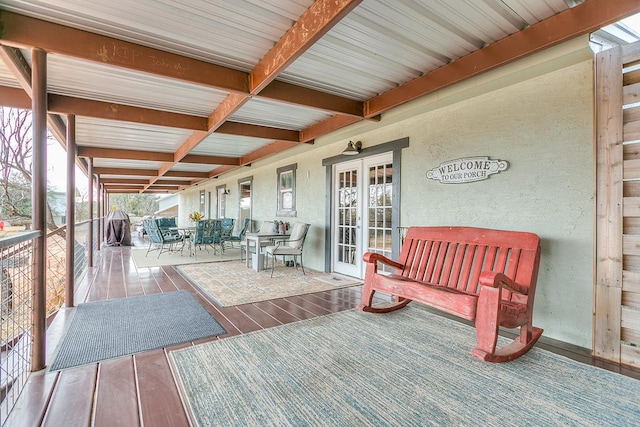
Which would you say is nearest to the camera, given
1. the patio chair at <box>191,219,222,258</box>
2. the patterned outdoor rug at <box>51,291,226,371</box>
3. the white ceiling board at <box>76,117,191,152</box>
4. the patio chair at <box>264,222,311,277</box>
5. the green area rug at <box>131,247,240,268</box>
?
the patterned outdoor rug at <box>51,291,226,371</box>

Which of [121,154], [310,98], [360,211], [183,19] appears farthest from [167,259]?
[183,19]

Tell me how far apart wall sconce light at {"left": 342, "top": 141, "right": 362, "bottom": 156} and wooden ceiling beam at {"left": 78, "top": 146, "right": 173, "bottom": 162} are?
4.77 meters

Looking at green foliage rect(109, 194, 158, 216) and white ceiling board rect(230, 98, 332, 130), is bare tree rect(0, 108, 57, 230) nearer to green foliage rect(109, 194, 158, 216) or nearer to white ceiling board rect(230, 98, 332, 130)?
white ceiling board rect(230, 98, 332, 130)

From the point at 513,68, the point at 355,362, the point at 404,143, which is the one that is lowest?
the point at 355,362

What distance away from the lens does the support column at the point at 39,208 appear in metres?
2.16

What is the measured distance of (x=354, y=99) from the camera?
3.99 meters

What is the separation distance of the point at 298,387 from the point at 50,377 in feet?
5.48

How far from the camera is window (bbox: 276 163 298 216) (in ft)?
21.7

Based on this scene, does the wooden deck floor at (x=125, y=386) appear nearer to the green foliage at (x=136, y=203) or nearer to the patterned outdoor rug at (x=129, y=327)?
the patterned outdoor rug at (x=129, y=327)

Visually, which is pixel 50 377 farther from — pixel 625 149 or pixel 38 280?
pixel 625 149

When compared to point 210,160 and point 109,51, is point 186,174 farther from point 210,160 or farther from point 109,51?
point 109,51

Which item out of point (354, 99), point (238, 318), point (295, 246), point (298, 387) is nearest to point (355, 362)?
point (298, 387)

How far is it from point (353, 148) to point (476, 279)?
8.83 ft

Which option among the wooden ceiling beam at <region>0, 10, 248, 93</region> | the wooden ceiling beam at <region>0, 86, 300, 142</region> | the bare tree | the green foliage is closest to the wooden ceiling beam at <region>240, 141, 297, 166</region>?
the wooden ceiling beam at <region>0, 86, 300, 142</region>
